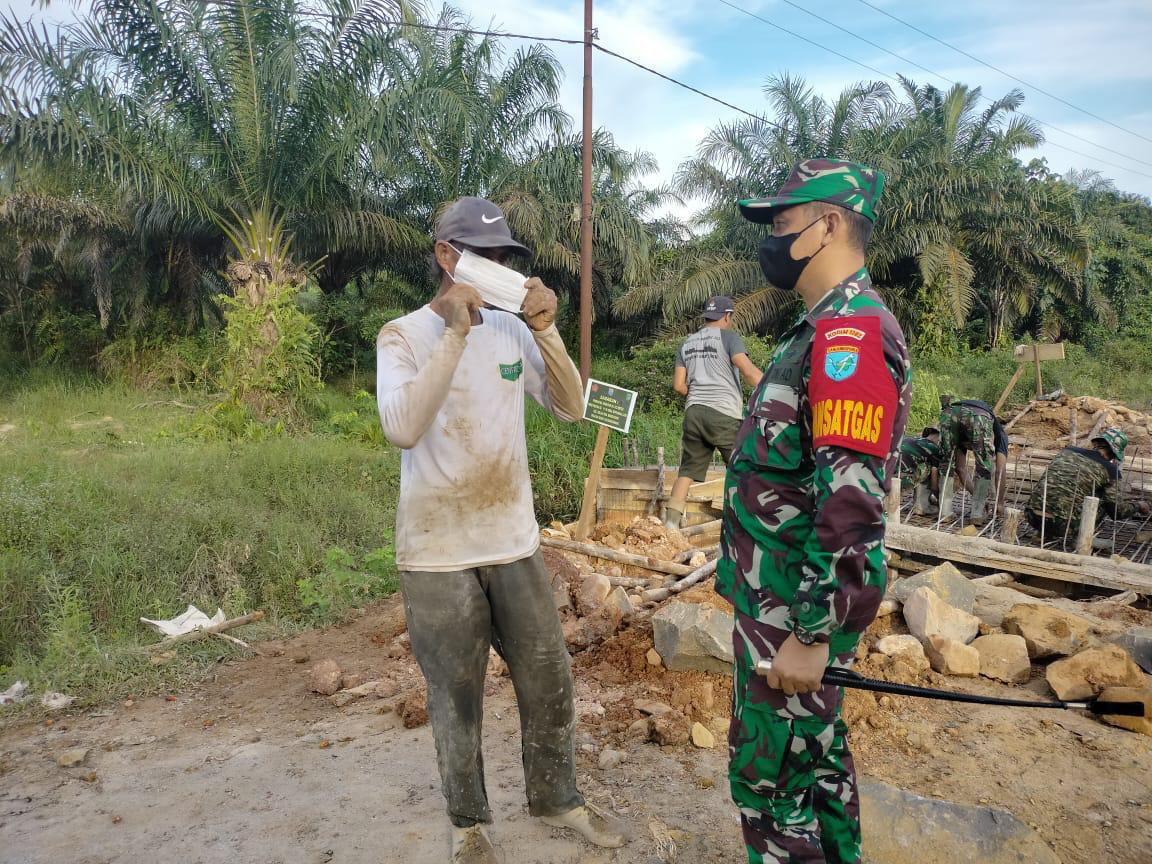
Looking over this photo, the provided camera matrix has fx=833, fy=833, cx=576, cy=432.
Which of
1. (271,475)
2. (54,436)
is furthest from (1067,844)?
(54,436)

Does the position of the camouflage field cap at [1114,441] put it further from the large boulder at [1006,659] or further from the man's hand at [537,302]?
the man's hand at [537,302]

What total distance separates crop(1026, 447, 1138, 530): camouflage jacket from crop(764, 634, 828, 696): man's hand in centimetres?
558

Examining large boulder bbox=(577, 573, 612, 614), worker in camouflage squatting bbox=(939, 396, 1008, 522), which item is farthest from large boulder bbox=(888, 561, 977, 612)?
worker in camouflage squatting bbox=(939, 396, 1008, 522)

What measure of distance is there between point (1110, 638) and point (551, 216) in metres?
12.9

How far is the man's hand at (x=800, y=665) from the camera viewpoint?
182 centimetres

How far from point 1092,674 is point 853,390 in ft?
9.51

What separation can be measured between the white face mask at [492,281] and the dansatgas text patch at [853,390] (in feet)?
3.05

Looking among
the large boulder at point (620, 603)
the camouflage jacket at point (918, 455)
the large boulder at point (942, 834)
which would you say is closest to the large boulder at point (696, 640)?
the large boulder at point (620, 603)

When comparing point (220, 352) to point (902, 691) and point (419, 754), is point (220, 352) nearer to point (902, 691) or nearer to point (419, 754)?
point (419, 754)

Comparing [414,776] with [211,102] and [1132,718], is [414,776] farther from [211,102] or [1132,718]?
[211,102]

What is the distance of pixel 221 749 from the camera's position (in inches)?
149

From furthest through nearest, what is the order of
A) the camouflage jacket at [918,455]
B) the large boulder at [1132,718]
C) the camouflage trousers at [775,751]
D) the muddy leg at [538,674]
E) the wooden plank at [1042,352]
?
→ 1. the wooden plank at [1042,352]
2. the camouflage jacket at [918,455]
3. the large boulder at [1132,718]
4. the muddy leg at [538,674]
5. the camouflage trousers at [775,751]

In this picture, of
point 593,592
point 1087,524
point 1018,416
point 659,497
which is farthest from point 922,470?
point 1018,416

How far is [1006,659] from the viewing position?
4.14 meters
